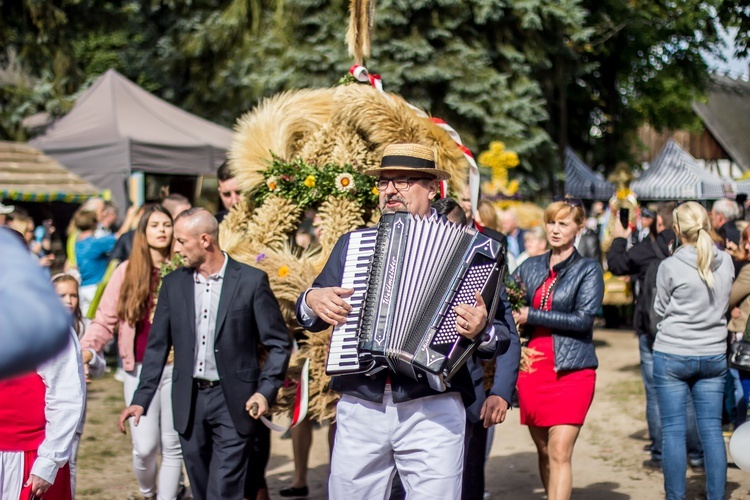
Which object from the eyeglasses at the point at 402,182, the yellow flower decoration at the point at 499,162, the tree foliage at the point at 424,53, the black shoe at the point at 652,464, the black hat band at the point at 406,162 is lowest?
the black shoe at the point at 652,464

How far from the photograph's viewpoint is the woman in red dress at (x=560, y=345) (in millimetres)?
5828

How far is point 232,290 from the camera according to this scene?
214 inches

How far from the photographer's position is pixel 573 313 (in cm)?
587

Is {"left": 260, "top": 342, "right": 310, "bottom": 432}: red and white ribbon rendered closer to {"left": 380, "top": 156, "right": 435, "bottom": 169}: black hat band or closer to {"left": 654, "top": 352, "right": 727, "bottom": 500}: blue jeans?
{"left": 380, "top": 156, "right": 435, "bottom": 169}: black hat band

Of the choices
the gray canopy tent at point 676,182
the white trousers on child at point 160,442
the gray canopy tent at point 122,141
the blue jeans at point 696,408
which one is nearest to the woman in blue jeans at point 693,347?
the blue jeans at point 696,408

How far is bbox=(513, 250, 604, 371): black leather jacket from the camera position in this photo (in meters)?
5.82

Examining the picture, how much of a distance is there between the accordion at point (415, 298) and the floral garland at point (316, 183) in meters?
1.98

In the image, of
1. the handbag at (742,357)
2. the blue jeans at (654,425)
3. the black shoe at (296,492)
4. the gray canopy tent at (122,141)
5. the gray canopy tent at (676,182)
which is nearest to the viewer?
the handbag at (742,357)

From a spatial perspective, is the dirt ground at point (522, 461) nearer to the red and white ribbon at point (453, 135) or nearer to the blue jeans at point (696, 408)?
the blue jeans at point (696, 408)

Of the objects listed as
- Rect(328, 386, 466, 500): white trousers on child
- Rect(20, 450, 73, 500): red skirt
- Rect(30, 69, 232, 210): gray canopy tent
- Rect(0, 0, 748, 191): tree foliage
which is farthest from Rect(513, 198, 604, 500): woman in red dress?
Rect(30, 69, 232, 210): gray canopy tent

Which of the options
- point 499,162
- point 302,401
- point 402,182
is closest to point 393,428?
point 402,182

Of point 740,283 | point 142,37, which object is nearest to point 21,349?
point 740,283

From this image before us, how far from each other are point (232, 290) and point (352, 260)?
1.47 m

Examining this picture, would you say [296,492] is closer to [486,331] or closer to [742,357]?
[486,331]
